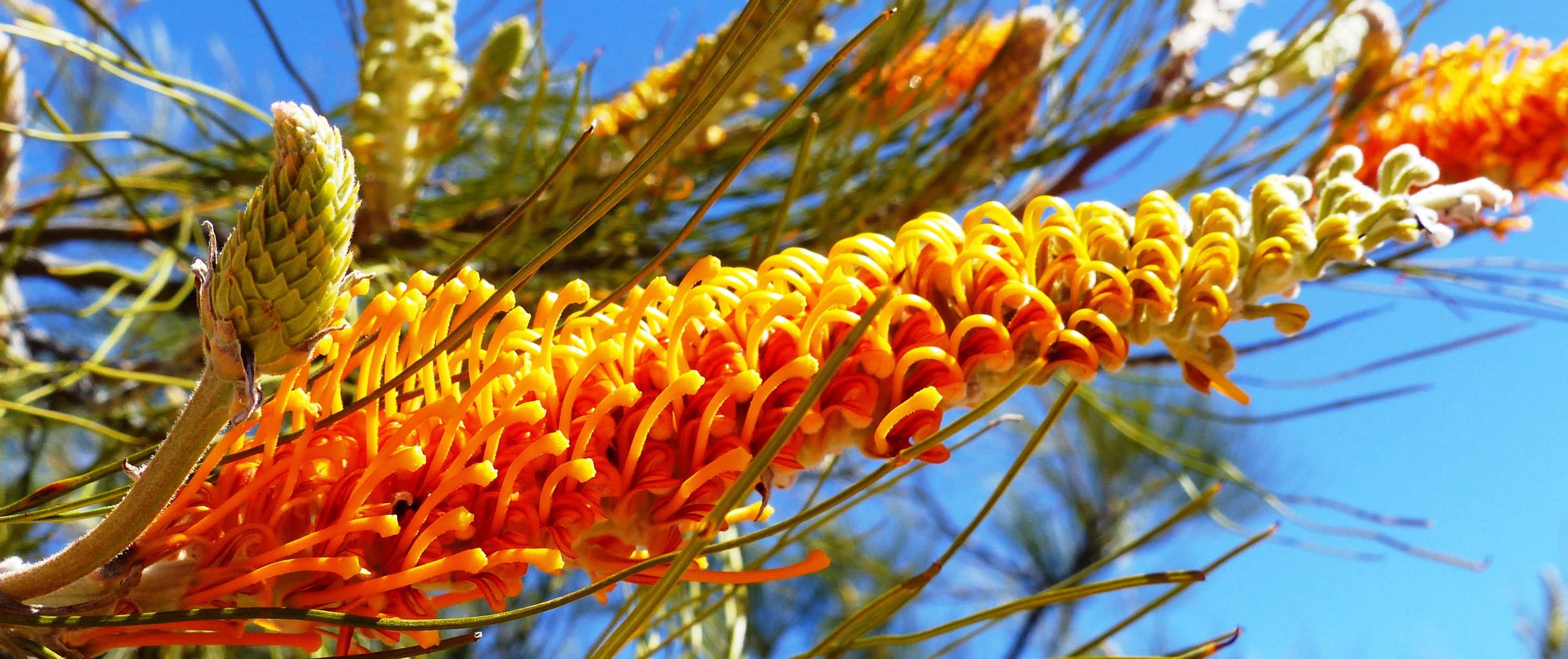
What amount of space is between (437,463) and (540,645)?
1473mm

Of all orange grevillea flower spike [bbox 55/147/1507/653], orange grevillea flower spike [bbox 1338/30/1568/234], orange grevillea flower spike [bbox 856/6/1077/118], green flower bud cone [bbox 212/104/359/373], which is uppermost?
orange grevillea flower spike [bbox 856/6/1077/118]

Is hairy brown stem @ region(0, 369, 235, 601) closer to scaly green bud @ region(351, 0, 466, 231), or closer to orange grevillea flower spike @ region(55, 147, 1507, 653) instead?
orange grevillea flower spike @ region(55, 147, 1507, 653)

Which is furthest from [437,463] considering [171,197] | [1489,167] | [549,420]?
[171,197]

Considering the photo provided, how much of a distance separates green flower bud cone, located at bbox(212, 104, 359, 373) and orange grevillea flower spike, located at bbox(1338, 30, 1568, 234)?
28.3 inches

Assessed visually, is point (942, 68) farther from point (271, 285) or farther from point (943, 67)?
point (271, 285)

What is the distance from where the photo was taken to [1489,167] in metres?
0.84

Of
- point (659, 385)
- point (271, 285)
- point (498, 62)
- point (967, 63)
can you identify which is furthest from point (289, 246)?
point (967, 63)

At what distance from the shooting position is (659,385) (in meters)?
0.40

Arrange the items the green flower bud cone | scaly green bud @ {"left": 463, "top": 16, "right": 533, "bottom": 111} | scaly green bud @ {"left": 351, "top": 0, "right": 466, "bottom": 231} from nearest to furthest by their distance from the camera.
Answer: the green flower bud cone, scaly green bud @ {"left": 351, "top": 0, "right": 466, "bottom": 231}, scaly green bud @ {"left": 463, "top": 16, "right": 533, "bottom": 111}

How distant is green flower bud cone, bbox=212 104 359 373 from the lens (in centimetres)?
31

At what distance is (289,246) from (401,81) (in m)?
0.50

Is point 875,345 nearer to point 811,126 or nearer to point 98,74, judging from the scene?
point 811,126

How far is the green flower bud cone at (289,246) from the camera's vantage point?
1.03 ft

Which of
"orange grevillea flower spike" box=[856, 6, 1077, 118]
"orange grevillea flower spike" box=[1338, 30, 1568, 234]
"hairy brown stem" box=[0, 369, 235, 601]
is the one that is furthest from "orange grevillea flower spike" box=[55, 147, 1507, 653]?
"orange grevillea flower spike" box=[1338, 30, 1568, 234]
